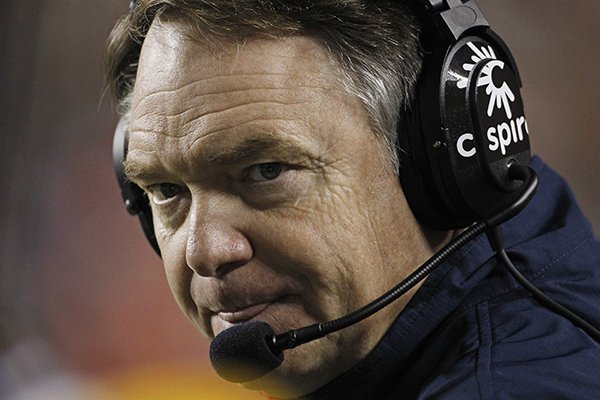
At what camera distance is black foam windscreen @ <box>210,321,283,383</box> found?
122 cm

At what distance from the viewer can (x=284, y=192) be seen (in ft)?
4.24

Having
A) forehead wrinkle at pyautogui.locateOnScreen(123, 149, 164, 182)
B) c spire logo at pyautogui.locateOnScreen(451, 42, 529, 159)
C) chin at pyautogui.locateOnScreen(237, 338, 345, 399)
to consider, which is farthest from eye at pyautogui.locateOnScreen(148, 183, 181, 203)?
c spire logo at pyautogui.locateOnScreen(451, 42, 529, 159)

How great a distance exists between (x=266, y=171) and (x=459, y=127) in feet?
0.77

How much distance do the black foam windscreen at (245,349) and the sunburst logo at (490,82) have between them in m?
0.37

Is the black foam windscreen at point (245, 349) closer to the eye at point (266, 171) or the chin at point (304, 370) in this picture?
the chin at point (304, 370)

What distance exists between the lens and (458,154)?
127 centimetres

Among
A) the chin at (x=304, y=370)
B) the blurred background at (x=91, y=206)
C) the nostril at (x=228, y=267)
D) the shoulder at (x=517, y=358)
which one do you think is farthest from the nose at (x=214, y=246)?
the blurred background at (x=91, y=206)

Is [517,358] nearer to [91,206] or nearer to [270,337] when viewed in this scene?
[270,337]

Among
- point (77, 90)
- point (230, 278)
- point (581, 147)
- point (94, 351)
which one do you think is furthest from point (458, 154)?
point (77, 90)

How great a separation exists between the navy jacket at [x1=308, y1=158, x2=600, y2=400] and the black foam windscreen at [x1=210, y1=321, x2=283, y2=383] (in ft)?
0.51

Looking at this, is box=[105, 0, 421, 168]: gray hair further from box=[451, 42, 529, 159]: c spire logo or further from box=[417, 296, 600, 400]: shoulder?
box=[417, 296, 600, 400]: shoulder

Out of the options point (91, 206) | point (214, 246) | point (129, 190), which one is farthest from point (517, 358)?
point (91, 206)

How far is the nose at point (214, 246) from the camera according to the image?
127cm

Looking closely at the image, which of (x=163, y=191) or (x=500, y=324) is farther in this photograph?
(x=163, y=191)
